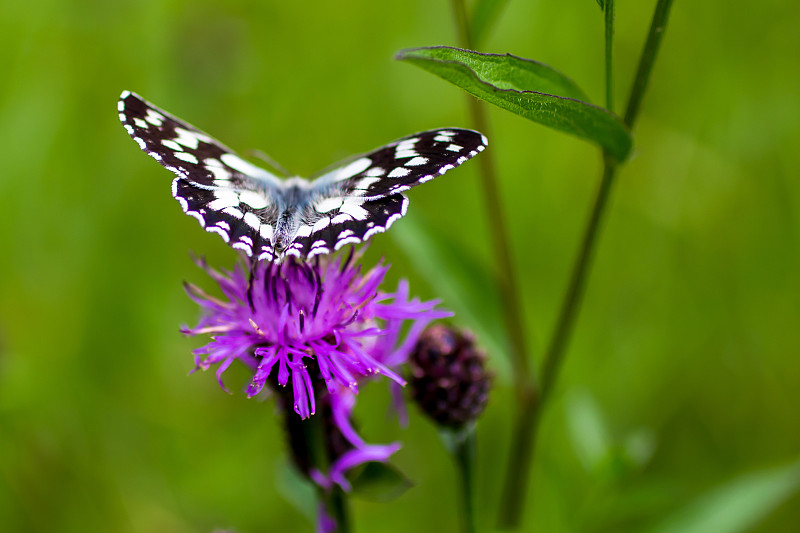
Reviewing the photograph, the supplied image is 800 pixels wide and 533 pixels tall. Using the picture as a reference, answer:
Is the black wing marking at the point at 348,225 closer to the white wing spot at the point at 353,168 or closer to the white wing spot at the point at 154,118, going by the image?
the white wing spot at the point at 353,168

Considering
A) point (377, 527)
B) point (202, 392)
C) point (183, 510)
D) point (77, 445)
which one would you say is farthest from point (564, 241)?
point (77, 445)

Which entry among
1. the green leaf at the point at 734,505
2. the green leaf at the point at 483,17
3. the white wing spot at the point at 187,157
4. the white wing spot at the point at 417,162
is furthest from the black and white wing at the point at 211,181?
the green leaf at the point at 734,505

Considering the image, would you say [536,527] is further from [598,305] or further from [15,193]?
[15,193]

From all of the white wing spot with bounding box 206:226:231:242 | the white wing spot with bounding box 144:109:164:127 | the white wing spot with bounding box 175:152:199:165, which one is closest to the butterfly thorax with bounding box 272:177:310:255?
the white wing spot with bounding box 206:226:231:242

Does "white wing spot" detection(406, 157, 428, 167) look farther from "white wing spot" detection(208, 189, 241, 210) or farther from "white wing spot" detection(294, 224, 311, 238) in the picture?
"white wing spot" detection(208, 189, 241, 210)

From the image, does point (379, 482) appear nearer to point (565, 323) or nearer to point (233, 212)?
point (565, 323)

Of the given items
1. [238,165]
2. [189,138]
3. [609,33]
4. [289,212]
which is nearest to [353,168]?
[289,212]
